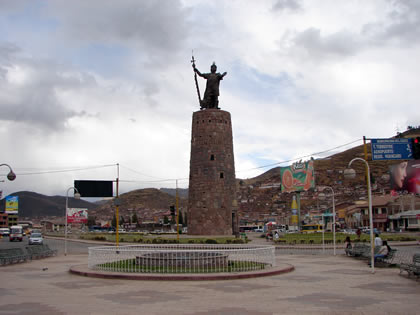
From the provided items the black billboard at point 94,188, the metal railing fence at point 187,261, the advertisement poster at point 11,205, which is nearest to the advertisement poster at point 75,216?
the black billboard at point 94,188

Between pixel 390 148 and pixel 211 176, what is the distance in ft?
63.5

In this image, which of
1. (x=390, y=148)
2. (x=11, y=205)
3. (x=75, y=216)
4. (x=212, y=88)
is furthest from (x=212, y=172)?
(x=11, y=205)

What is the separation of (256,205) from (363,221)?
172 ft

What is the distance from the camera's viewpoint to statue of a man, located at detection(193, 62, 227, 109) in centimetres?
3806

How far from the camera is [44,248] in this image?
23.6 meters

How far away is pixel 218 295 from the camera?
10.9m

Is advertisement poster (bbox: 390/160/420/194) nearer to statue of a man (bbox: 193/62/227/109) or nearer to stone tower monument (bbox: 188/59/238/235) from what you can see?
stone tower monument (bbox: 188/59/238/235)

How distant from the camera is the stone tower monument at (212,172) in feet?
119

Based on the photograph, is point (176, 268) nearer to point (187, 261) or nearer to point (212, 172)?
point (187, 261)

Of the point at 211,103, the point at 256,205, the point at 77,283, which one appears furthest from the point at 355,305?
the point at 256,205

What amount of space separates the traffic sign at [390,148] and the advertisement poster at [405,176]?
24454 mm

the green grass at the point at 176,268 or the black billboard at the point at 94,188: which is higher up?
the black billboard at the point at 94,188

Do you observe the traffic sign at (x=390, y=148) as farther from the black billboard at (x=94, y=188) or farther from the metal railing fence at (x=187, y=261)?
the black billboard at (x=94, y=188)

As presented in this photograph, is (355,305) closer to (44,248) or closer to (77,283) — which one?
(77,283)
